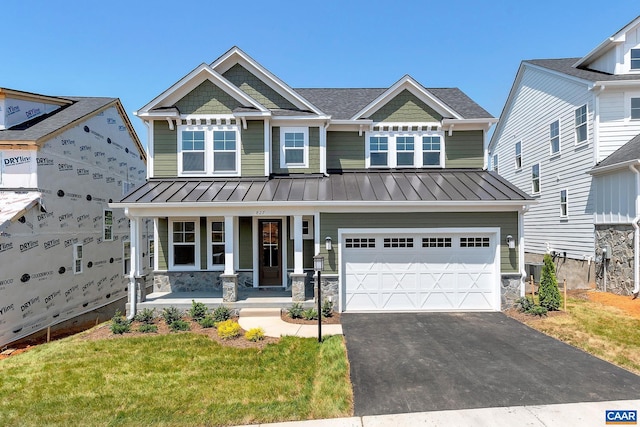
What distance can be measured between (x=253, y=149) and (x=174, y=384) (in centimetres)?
789

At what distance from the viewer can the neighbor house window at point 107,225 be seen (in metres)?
15.4

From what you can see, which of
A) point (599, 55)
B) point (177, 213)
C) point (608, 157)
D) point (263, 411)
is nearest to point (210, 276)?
point (177, 213)

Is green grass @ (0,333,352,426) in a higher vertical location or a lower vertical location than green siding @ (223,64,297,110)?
lower

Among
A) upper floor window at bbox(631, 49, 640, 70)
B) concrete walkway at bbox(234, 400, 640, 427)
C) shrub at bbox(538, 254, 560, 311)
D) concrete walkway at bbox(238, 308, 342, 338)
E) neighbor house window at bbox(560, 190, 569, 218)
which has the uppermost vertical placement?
upper floor window at bbox(631, 49, 640, 70)

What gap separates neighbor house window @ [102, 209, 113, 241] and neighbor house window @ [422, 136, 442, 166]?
14768 millimetres

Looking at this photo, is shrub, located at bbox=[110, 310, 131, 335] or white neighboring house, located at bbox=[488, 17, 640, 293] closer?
shrub, located at bbox=[110, 310, 131, 335]

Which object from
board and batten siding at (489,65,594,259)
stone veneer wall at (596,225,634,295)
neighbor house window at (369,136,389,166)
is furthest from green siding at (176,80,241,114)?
stone veneer wall at (596,225,634,295)

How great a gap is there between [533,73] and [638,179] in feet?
30.0

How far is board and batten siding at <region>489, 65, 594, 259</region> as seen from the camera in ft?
44.7

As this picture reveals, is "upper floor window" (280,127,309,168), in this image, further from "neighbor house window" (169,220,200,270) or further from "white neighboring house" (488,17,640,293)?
"white neighboring house" (488,17,640,293)

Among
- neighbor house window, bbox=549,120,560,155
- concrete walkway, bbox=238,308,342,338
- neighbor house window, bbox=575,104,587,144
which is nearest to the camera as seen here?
concrete walkway, bbox=238,308,342,338

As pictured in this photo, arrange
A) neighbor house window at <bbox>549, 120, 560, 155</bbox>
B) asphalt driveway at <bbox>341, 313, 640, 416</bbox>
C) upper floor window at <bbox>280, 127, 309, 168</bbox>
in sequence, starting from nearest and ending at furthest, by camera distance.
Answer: asphalt driveway at <bbox>341, 313, 640, 416</bbox> < upper floor window at <bbox>280, 127, 309, 168</bbox> < neighbor house window at <bbox>549, 120, 560, 155</bbox>

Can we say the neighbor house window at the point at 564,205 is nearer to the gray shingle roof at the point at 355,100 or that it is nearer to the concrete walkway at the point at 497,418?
the gray shingle roof at the point at 355,100

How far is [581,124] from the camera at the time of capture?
13719mm
